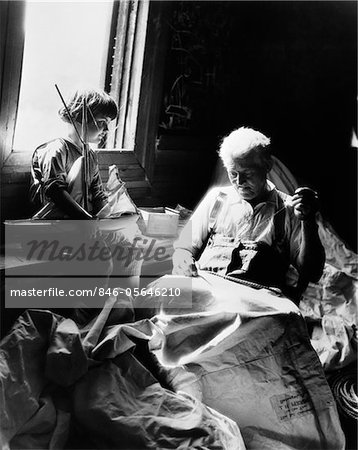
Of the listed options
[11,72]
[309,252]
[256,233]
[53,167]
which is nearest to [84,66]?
[11,72]

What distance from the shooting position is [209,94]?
7.29 ft

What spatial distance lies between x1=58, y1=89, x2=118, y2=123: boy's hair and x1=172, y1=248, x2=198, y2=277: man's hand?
0.59 meters

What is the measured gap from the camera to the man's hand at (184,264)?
6.25 ft

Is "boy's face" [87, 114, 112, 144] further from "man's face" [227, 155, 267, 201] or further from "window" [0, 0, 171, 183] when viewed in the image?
"man's face" [227, 155, 267, 201]

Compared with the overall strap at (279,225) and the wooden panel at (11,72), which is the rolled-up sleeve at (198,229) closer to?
the overall strap at (279,225)

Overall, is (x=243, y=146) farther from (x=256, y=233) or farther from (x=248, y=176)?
(x=256, y=233)

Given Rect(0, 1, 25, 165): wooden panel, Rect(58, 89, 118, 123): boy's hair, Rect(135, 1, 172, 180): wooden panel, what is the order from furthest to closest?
1. Rect(135, 1, 172, 180): wooden panel
2. Rect(58, 89, 118, 123): boy's hair
3. Rect(0, 1, 25, 165): wooden panel

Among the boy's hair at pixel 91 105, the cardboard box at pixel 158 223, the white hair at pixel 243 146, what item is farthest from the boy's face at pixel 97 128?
the white hair at pixel 243 146

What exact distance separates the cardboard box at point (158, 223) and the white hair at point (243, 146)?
0.32 m

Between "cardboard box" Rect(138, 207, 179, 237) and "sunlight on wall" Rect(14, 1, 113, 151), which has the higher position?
"sunlight on wall" Rect(14, 1, 113, 151)

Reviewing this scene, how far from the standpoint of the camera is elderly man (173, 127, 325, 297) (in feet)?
6.23

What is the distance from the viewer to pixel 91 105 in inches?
68.7

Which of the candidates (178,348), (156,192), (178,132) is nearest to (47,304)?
(178,348)

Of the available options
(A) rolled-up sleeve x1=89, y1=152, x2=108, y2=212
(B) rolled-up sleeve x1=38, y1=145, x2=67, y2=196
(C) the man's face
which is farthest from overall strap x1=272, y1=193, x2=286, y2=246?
(B) rolled-up sleeve x1=38, y1=145, x2=67, y2=196
